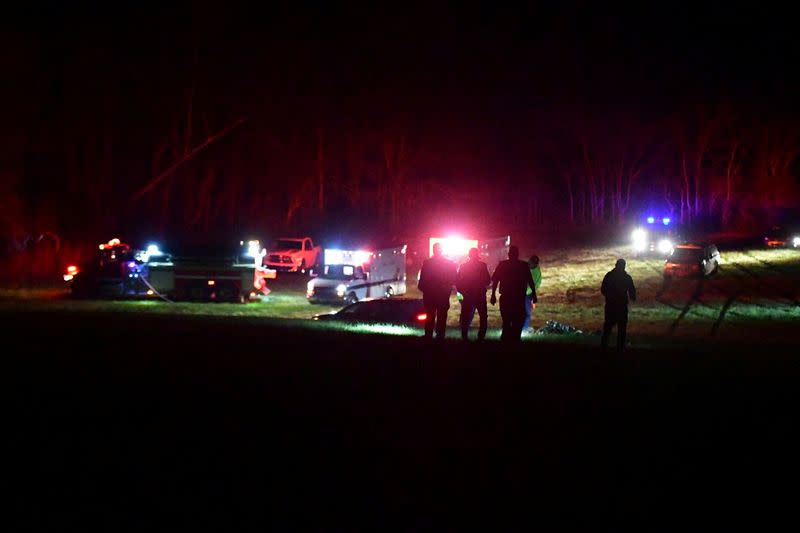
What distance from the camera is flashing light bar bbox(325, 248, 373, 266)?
36406mm

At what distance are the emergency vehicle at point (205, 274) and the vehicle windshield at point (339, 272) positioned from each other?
2766 millimetres

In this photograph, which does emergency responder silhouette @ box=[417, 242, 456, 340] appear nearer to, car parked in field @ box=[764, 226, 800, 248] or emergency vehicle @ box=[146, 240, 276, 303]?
emergency vehicle @ box=[146, 240, 276, 303]

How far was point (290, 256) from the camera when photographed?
165ft

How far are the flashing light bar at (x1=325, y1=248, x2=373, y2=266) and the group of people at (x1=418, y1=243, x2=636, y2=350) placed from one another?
67.4ft

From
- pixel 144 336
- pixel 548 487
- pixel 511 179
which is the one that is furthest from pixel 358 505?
pixel 511 179

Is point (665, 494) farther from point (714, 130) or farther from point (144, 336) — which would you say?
point (714, 130)

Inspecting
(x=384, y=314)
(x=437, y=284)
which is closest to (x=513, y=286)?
(x=437, y=284)

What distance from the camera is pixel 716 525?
20.1 ft

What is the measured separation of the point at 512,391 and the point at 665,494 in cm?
355

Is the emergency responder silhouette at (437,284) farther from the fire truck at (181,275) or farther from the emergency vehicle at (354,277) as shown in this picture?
the fire truck at (181,275)

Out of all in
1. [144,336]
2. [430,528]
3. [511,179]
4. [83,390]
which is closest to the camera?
[430,528]

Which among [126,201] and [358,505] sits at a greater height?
[126,201]

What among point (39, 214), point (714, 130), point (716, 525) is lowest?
point (716, 525)

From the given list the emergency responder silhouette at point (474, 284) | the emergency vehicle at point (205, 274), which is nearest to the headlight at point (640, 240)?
the emergency vehicle at point (205, 274)
